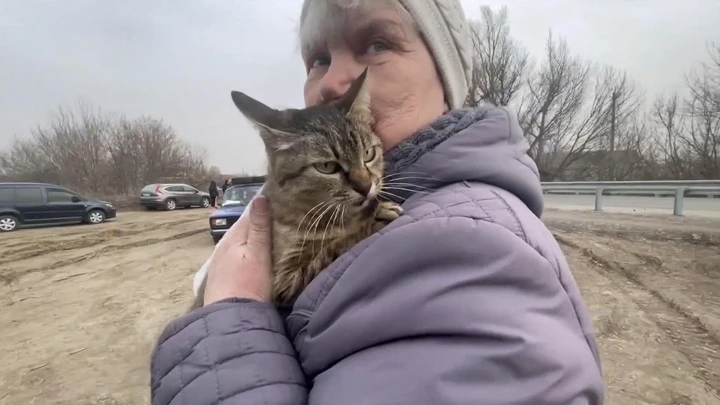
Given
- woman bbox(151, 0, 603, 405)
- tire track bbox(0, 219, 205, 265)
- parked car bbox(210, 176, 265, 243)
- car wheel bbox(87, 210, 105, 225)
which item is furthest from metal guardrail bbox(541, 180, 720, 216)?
car wheel bbox(87, 210, 105, 225)

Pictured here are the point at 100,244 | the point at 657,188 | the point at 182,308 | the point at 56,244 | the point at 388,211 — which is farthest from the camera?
the point at 100,244

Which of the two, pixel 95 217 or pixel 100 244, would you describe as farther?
pixel 95 217

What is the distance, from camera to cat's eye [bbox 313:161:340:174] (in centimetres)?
165

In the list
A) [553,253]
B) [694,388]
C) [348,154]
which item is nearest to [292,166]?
[348,154]

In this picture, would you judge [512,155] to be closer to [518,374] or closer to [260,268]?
[518,374]

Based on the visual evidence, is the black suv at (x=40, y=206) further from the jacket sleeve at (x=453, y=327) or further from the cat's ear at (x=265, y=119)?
the jacket sleeve at (x=453, y=327)

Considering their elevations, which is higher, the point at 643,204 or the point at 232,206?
the point at 232,206

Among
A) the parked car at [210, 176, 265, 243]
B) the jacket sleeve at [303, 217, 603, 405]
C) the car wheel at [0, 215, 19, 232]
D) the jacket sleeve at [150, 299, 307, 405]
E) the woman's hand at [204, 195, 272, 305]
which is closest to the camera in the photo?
the jacket sleeve at [303, 217, 603, 405]

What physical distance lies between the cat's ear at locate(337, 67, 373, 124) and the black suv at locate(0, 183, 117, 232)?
1826 centimetres

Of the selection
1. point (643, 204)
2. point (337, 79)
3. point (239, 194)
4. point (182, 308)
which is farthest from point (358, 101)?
point (643, 204)

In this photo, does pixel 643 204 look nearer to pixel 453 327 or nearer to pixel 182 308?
pixel 182 308

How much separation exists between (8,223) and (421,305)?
18940mm

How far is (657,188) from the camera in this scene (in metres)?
10.7

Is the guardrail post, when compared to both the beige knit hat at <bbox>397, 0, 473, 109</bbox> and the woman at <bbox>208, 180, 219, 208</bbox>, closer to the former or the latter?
the beige knit hat at <bbox>397, 0, 473, 109</bbox>
